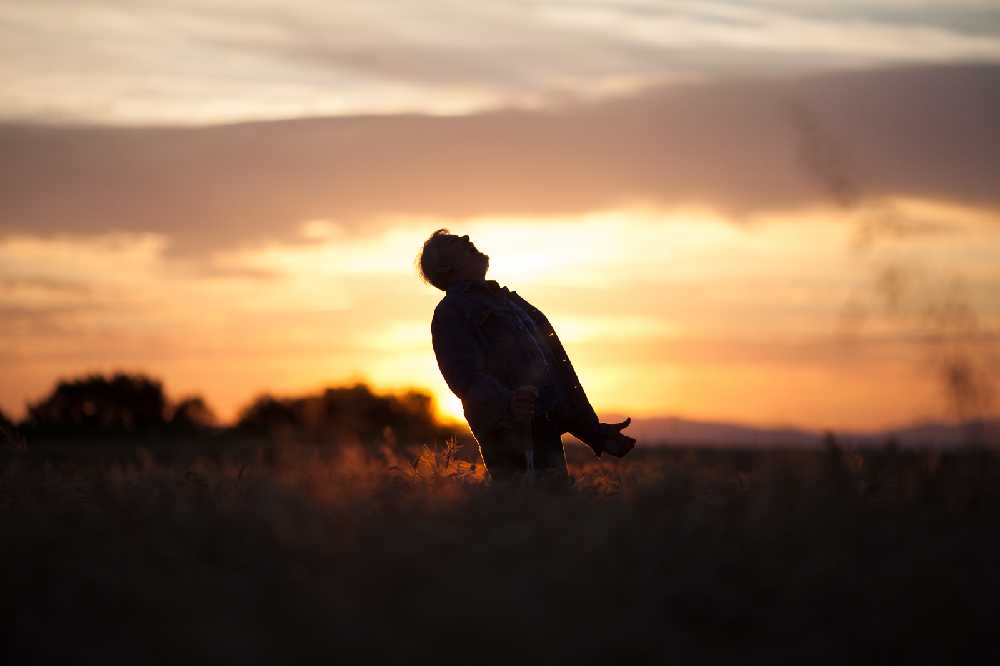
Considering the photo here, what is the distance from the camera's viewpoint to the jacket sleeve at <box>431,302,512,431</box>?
8648 millimetres

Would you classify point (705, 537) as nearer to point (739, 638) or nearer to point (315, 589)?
point (739, 638)

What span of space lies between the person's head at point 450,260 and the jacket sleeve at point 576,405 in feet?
1.39

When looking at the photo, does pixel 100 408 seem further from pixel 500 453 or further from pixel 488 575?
pixel 488 575

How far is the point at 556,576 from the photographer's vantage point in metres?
5.46

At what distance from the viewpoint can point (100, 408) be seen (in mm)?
38406

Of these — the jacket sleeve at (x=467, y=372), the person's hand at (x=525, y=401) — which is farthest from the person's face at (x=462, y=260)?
the person's hand at (x=525, y=401)

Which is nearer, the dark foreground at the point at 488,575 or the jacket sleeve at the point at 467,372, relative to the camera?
the dark foreground at the point at 488,575

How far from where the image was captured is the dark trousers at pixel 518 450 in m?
8.87

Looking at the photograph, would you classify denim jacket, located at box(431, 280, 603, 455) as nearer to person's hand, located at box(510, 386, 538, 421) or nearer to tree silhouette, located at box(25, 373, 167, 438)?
person's hand, located at box(510, 386, 538, 421)

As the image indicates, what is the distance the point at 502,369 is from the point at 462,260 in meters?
0.79

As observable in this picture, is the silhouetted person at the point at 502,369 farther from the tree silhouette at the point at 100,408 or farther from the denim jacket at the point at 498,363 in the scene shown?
the tree silhouette at the point at 100,408

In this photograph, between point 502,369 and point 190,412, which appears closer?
point 502,369

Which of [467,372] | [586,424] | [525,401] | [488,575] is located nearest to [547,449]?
[586,424]

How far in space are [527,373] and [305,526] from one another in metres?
3.32
